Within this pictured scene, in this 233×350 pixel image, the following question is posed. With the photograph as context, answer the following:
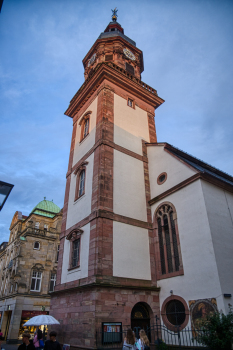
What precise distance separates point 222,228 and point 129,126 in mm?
10856

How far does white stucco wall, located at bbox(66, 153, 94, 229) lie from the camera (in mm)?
17453

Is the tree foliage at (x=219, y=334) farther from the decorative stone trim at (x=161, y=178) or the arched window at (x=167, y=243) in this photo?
the decorative stone trim at (x=161, y=178)

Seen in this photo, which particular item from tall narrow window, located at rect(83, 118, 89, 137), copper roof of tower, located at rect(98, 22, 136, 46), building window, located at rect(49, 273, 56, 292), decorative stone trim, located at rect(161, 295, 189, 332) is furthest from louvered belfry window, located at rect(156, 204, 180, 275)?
copper roof of tower, located at rect(98, 22, 136, 46)

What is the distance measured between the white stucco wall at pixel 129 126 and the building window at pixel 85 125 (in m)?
2.85

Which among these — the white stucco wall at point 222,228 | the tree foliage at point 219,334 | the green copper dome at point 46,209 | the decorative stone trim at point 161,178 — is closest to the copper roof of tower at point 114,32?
the decorative stone trim at point 161,178

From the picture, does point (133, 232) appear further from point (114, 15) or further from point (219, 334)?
point (114, 15)

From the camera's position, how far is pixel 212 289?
12.2m

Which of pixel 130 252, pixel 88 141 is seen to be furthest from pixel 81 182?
pixel 130 252

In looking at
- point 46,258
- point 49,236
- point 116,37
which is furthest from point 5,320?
point 116,37

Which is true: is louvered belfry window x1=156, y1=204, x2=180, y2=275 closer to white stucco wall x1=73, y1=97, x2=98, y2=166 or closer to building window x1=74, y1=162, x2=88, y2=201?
building window x1=74, y1=162, x2=88, y2=201

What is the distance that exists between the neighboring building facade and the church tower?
13997 millimetres

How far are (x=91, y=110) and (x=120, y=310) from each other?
50.2ft

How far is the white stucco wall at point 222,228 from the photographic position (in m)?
12.4

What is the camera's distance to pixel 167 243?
16.3m
